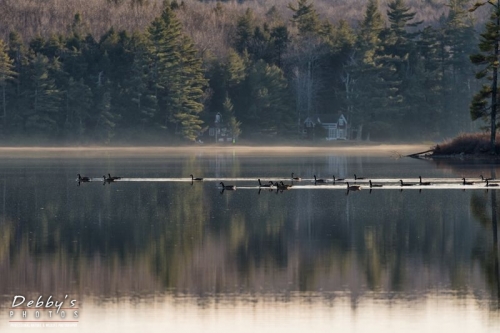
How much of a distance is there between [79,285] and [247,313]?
4.75 m

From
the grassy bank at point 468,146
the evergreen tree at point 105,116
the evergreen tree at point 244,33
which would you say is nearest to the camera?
the grassy bank at point 468,146

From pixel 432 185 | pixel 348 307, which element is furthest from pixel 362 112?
pixel 348 307

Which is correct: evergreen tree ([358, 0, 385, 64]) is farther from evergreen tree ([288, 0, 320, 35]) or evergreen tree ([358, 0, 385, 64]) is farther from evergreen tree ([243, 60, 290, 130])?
evergreen tree ([243, 60, 290, 130])

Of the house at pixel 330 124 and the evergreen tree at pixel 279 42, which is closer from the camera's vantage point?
the house at pixel 330 124

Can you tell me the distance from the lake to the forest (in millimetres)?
94345

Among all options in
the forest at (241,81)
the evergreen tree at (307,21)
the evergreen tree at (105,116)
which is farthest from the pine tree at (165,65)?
the evergreen tree at (307,21)

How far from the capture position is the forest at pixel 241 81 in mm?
147250

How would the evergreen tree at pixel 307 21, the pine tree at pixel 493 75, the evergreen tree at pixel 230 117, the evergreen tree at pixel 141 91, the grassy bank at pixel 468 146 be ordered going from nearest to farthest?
the pine tree at pixel 493 75, the grassy bank at pixel 468 146, the evergreen tree at pixel 141 91, the evergreen tree at pixel 230 117, the evergreen tree at pixel 307 21

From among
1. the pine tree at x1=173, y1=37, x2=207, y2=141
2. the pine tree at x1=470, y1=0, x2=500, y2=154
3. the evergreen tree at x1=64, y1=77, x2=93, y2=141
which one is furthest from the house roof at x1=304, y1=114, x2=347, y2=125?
the pine tree at x1=470, y1=0, x2=500, y2=154

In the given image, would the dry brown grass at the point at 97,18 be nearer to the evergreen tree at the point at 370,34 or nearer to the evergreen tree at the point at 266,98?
the evergreen tree at the point at 266,98

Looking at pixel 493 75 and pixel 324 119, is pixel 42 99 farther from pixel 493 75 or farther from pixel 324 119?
pixel 493 75

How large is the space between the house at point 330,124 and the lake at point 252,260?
105 metres

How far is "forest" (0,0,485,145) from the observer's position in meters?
147

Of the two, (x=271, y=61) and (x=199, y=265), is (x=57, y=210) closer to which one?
(x=199, y=265)
